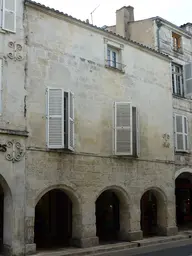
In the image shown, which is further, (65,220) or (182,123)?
(182,123)

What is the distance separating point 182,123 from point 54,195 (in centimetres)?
669

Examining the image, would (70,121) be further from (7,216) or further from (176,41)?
(176,41)

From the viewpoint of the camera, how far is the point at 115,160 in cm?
1498

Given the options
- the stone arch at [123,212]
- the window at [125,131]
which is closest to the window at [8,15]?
the window at [125,131]

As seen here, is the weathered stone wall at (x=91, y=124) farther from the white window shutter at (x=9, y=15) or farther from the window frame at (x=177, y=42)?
the window frame at (x=177, y=42)

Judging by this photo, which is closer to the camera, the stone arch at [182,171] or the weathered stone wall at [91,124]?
the weathered stone wall at [91,124]

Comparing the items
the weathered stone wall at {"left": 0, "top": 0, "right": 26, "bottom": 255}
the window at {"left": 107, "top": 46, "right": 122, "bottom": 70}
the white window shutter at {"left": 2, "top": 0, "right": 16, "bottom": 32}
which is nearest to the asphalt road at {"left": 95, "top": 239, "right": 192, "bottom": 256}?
the weathered stone wall at {"left": 0, "top": 0, "right": 26, "bottom": 255}

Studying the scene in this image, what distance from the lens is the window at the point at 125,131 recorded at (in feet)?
48.9

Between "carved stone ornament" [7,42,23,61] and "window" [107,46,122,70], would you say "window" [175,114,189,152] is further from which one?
"carved stone ornament" [7,42,23,61]

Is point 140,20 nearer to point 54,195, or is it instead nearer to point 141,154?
point 141,154

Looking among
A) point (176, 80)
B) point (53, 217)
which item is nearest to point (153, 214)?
point (53, 217)

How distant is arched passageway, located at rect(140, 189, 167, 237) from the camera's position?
16750 millimetres

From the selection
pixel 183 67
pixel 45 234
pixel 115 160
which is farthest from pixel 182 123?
pixel 45 234

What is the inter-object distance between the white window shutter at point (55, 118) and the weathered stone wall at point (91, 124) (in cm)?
20
